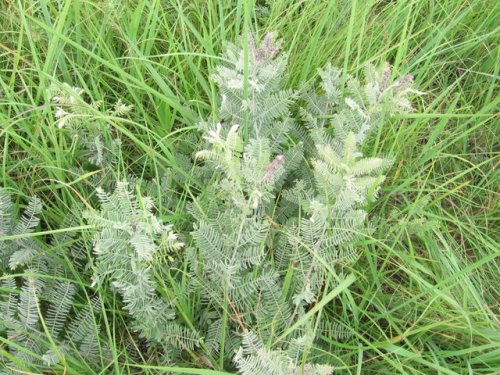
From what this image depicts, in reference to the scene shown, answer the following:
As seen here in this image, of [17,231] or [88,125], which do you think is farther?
[88,125]

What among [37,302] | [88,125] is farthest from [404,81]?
[37,302]

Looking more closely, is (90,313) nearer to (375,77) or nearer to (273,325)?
(273,325)

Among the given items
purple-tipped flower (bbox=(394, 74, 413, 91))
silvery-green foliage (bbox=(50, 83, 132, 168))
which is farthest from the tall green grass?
purple-tipped flower (bbox=(394, 74, 413, 91))

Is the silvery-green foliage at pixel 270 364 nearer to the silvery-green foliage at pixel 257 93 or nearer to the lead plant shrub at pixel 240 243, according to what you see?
the lead plant shrub at pixel 240 243

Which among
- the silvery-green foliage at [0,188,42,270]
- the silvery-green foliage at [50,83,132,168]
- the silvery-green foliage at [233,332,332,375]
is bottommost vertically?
the silvery-green foliage at [233,332,332,375]

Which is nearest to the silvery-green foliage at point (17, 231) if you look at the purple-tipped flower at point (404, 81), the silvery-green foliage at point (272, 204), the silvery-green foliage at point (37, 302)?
the silvery-green foliage at point (37, 302)

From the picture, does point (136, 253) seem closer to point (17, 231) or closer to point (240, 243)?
point (240, 243)

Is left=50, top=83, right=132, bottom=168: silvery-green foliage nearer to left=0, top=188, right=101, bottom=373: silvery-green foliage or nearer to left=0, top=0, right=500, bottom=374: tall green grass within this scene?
left=0, top=0, right=500, bottom=374: tall green grass
